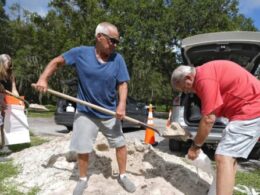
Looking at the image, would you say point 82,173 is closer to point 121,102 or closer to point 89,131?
point 89,131

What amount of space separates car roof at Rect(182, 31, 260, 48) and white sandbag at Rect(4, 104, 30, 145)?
3.19 m

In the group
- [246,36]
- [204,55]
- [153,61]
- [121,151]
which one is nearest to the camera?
[121,151]

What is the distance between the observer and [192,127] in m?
7.90

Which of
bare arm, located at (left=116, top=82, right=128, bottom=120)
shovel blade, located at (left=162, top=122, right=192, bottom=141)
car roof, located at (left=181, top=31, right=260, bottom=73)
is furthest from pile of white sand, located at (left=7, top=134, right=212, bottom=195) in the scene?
car roof, located at (left=181, top=31, right=260, bottom=73)

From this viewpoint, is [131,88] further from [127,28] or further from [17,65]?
[127,28]

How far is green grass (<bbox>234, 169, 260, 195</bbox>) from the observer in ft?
19.2

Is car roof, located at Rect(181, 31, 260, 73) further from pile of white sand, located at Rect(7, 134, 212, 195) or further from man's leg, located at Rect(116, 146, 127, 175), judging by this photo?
man's leg, located at Rect(116, 146, 127, 175)

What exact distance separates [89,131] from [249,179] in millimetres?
2781

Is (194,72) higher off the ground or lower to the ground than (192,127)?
higher

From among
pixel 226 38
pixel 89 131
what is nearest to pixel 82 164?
pixel 89 131

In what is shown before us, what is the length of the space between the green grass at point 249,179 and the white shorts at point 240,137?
1.47 m

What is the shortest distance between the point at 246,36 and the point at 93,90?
3.42m

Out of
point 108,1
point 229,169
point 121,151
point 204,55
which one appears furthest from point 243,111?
point 108,1

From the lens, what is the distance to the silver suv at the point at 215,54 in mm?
7149
